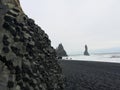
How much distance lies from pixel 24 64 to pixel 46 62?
4423mm

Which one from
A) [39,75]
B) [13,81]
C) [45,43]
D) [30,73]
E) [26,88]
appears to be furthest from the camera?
[45,43]

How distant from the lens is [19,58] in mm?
13117

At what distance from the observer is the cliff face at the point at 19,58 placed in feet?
39.4

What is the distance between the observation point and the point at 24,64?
13.6 m

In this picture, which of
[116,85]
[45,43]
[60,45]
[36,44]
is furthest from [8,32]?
[60,45]

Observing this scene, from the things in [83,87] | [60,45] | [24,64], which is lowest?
[83,87]

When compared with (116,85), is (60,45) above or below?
above

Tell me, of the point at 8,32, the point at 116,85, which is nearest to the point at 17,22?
the point at 8,32

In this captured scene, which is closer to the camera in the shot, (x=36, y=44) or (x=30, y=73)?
(x=30, y=73)

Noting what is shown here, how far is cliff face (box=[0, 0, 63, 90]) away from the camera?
39.4 ft

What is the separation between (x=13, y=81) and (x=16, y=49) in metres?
1.79

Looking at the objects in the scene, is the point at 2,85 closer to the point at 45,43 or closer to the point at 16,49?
the point at 16,49

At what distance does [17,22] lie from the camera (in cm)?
1445

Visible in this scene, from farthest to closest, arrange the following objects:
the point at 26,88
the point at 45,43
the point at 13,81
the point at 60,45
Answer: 1. the point at 60,45
2. the point at 45,43
3. the point at 26,88
4. the point at 13,81
